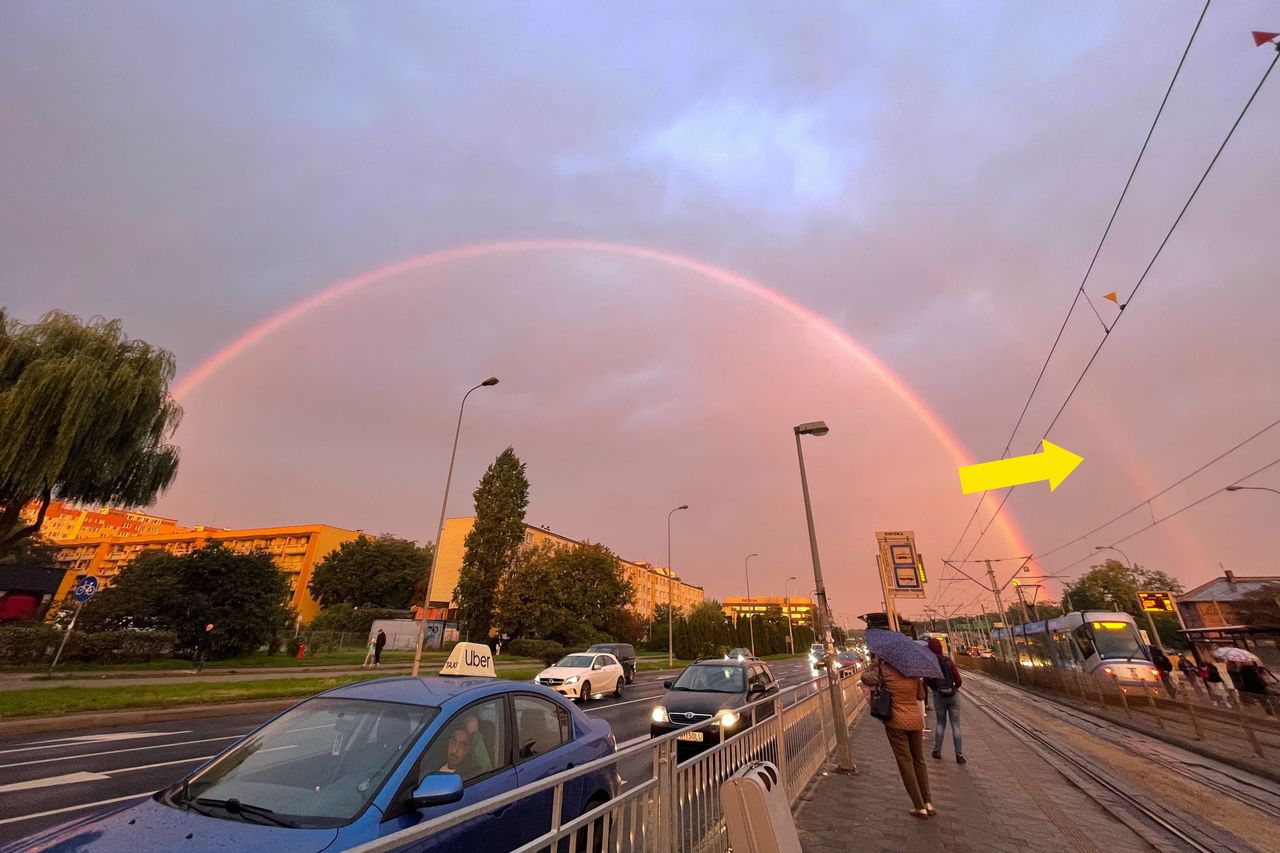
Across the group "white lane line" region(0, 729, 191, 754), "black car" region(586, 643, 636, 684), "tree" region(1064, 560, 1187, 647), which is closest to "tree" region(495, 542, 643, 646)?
"black car" region(586, 643, 636, 684)

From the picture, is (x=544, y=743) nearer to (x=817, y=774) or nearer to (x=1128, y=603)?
(x=817, y=774)

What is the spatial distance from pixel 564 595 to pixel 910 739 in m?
46.1

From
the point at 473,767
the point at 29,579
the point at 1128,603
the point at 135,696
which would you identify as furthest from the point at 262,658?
the point at 1128,603

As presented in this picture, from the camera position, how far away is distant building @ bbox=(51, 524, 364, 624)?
77750mm

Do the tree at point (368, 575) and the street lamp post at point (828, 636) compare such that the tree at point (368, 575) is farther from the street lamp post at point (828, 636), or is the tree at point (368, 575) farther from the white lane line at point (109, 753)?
the street lamp post at point (828, 636)

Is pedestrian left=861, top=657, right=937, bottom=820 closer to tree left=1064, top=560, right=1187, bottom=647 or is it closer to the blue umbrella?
the blue umbrella

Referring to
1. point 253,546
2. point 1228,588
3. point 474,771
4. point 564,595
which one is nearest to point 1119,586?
point 1228,588

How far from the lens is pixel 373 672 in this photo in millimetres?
26531

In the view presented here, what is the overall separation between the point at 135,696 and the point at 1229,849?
70.5ft

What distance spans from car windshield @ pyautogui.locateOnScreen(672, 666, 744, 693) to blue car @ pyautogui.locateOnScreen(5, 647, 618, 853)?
6.86 metres

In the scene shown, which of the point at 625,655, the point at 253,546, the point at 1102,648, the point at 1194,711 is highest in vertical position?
the point at 253,546

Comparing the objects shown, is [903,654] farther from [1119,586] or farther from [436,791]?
[1119,586]

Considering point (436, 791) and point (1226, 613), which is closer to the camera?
point (436, 791)

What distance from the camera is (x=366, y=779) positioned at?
120 inches
